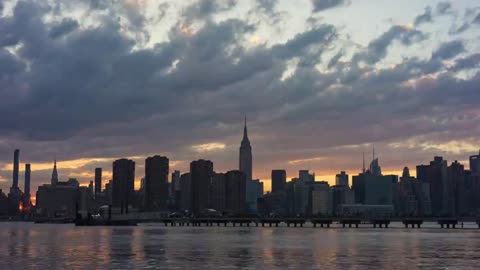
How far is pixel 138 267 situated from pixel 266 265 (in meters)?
13.2

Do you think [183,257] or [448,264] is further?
[183,257]

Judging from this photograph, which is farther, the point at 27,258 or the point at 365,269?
the point at 27,258

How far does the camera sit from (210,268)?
64625 mm

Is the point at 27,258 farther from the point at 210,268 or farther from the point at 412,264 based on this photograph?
the point at 412,264

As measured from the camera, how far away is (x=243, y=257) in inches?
3169

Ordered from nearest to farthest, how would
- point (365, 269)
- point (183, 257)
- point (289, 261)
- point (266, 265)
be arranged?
point (365, 269) < point (266, 265) < point (289, 261) < point (183, 257)

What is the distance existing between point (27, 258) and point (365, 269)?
3996 centimetres

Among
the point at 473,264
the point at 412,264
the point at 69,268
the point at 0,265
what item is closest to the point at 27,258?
the point at 0,265

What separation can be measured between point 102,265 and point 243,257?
19.8 meters

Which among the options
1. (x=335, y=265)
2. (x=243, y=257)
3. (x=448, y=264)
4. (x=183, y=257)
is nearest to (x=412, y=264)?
(x=448, y=264)

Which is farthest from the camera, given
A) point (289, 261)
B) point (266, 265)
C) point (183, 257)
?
point (183, 257)

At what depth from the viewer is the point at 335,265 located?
225ft

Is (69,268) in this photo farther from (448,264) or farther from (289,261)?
(448,264)

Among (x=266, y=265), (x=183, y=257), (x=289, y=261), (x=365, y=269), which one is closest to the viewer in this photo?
(x=365, y=269)
